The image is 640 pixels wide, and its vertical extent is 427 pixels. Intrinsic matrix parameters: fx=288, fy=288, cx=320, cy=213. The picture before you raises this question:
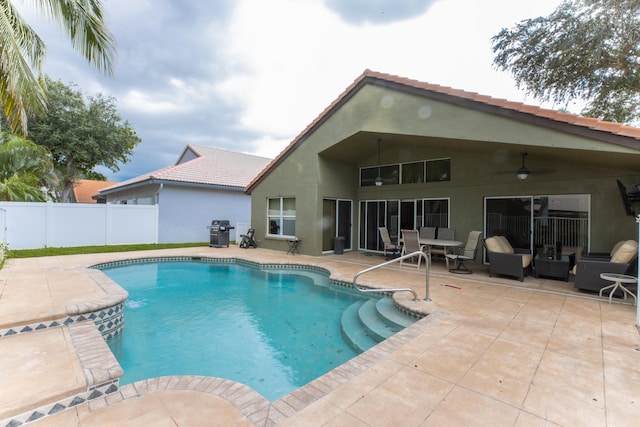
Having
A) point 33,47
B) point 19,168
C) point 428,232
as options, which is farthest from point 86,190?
point 428,232

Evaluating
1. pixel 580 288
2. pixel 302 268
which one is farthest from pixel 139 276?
pixel 580 288

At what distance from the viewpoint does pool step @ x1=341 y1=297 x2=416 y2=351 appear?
4.84 metres

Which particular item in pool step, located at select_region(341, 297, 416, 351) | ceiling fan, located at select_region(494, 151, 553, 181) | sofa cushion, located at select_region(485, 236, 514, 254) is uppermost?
ceiling fan, located at select_region(494, 151, 553, 181)

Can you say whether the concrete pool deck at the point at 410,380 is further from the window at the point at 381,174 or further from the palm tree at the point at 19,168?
the palm tree at the point at 19,168

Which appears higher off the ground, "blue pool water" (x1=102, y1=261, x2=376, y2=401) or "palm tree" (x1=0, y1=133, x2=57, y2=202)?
"palm tree" (x1=0, y1=133, x2=57, y2=202)

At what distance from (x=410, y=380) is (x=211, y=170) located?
700 inches

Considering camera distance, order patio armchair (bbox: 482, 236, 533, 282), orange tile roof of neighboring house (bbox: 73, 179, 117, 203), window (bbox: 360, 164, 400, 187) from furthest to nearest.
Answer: orange tile roof of neighboring house (bbox: 73, 179, 117, 203) < window (bbox: 360, 164, 400, 187) < patio armchair (bbox: 482, 236, 533, 282)

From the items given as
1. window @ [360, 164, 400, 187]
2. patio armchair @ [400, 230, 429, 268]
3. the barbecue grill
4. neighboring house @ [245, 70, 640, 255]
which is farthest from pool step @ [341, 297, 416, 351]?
the barbecue grill

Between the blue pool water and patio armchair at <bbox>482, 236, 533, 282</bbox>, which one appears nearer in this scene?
the blue pool water

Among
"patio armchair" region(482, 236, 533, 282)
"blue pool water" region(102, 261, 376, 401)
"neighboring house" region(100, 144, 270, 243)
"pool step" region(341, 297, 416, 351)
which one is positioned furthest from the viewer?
"neighboring house" region(100, 144, 270, 243)

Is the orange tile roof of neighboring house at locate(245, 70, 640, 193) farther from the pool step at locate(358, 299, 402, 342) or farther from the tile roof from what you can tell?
the tile roof

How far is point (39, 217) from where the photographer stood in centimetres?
1215

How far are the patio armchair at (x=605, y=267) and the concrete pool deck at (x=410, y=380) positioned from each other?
90 cm

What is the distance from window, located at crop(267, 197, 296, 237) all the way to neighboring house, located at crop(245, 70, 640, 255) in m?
0.05
